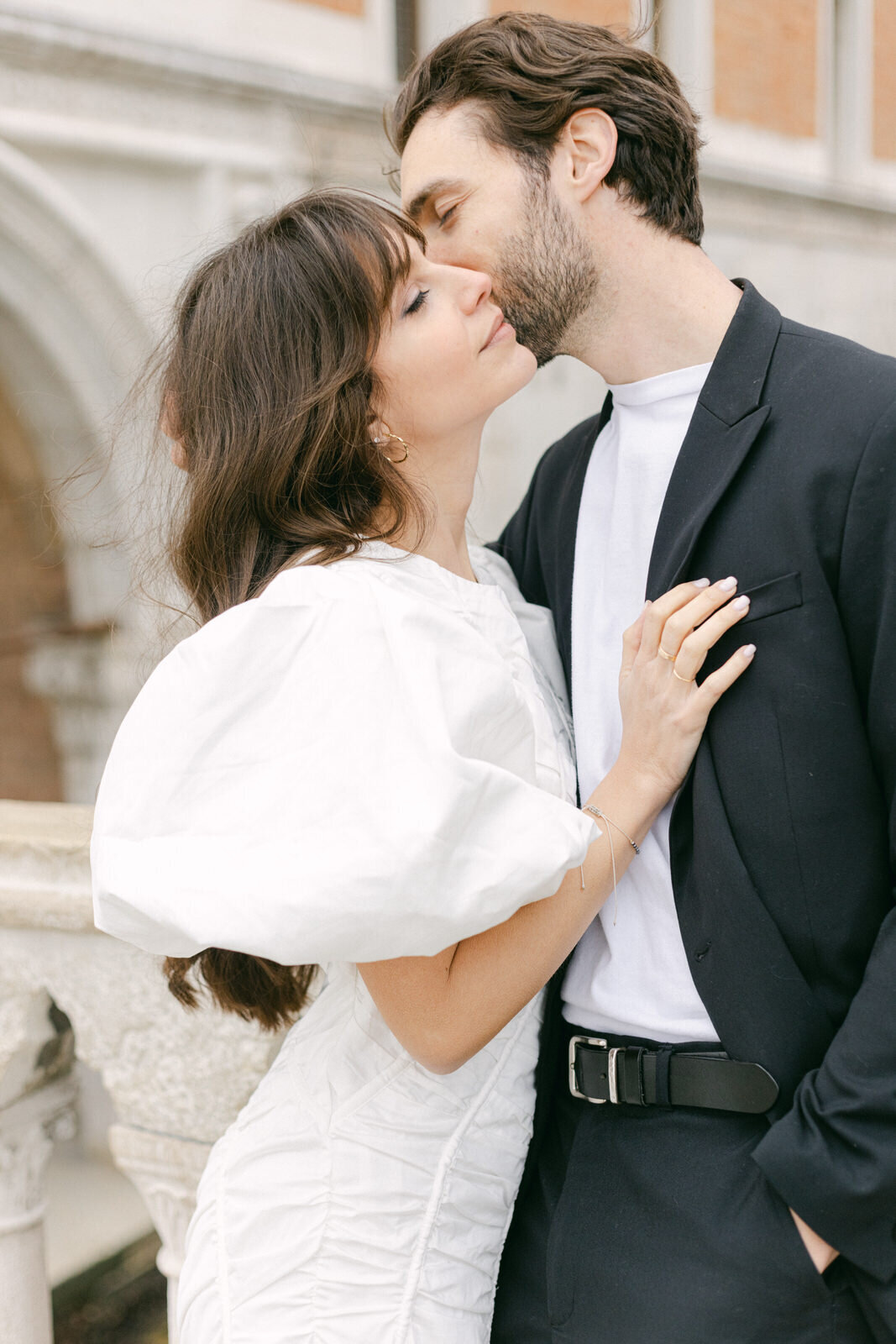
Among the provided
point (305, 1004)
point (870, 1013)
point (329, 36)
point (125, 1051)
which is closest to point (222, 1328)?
point (305, 1004)

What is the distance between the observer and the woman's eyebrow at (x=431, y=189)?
187 cm

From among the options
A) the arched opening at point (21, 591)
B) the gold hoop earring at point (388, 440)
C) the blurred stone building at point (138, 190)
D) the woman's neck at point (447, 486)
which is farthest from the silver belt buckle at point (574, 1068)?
the arched opening at point (21, 591)

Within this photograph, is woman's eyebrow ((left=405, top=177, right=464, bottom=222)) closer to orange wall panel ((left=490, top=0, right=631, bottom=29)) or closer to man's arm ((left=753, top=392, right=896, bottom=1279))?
man's arm ((left=753, top=392, right=896, bottom=1279))

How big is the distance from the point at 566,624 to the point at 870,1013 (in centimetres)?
69

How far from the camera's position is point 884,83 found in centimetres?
921

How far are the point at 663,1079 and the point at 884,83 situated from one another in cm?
993

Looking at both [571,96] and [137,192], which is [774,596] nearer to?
[571,96]

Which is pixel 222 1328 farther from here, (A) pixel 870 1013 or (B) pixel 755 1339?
(A) pixel 870 1013

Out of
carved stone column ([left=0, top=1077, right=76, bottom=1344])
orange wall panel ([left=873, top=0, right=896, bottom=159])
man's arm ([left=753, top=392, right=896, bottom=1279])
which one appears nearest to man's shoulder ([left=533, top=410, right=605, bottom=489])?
man's arm ([left=753, top=392, right=896, bottom=1279])

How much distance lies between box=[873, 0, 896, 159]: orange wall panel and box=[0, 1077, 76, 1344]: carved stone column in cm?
953

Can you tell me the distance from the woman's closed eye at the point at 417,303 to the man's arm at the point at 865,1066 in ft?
2.04

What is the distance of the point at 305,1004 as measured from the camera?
1761 millimetres

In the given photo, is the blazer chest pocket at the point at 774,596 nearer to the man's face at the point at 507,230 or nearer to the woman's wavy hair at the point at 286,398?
the woman's wavy hair at the point at 286,398

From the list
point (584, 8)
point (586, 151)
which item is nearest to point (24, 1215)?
point (586, 151)
